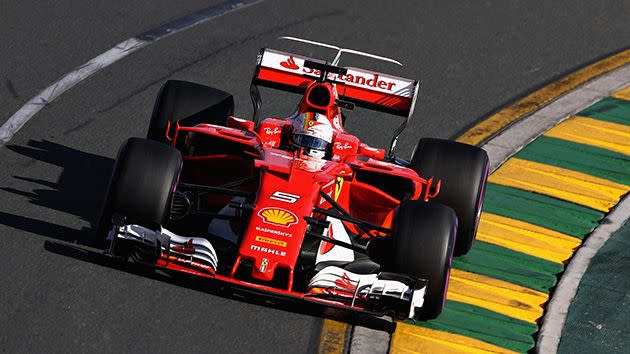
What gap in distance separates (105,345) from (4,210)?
7.02 feet

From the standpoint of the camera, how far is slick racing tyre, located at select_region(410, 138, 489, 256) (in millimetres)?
10430

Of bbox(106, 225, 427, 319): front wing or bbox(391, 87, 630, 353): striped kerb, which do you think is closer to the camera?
bbox(106, 225, 427, 319): front wing

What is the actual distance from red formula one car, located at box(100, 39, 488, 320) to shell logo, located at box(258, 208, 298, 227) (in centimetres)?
1

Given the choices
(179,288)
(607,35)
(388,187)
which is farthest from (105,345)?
(607,35)

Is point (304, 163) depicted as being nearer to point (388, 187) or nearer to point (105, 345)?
point (388, 187)

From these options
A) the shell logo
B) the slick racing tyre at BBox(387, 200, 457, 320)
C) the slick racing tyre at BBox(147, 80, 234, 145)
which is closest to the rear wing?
the slick racing tyre at BBox(147, 80, 234, 145)

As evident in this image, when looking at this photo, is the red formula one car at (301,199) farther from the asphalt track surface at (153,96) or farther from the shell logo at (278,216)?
the asphalt track surface at (153,96)

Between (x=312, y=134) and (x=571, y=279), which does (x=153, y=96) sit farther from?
(x=571, y=279)

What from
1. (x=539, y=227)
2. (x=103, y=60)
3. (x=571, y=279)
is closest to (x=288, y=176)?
(x=571, y=279)

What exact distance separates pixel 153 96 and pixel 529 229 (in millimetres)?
4072

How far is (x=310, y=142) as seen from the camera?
1054 centimetres

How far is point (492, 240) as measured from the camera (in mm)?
11156

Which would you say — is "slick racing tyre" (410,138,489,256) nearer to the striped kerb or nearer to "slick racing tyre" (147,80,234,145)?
the striped kerb

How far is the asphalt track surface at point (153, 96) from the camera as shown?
30.1 ft
